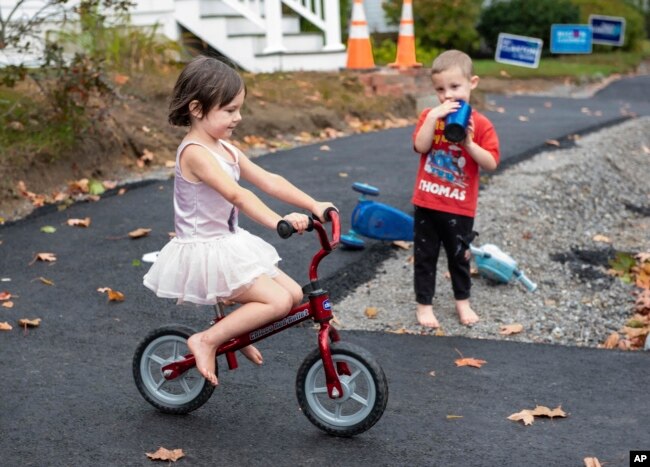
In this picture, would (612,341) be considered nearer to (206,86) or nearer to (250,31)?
(206,86)

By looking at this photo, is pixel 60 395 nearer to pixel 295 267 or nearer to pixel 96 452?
pixel 96 452

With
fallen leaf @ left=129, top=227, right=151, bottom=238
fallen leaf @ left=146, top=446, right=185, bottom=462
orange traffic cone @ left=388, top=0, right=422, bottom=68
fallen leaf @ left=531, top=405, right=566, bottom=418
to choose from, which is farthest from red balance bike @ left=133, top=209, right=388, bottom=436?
orange traffic cone @ left=388, top=0, right=422, bottom=68

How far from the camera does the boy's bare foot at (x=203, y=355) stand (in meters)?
4.20

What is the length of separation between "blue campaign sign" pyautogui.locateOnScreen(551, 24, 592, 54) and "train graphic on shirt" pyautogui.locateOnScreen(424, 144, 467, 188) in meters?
5.86

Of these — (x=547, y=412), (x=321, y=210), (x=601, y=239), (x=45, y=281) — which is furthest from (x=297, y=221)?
(x=601, y=239)

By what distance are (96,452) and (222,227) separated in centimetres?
100

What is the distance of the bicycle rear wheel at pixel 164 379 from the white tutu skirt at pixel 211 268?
0.32 metres

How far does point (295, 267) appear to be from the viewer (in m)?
6.91

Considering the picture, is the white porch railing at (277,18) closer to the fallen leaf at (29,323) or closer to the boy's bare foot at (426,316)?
the boy's bare foot at (426,316)

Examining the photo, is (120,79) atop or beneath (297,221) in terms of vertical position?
beneath

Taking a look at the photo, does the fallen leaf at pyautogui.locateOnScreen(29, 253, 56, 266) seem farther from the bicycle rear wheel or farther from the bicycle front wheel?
the bicycle front wheel

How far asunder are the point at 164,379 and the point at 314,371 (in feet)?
2.29

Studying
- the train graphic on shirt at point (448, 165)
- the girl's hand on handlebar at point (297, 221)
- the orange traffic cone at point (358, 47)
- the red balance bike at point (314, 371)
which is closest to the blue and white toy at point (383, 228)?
the train graphic on shirt at point (448, 165)

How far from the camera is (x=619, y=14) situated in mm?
27812
